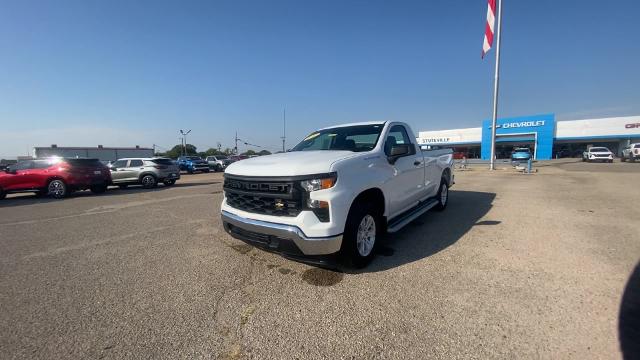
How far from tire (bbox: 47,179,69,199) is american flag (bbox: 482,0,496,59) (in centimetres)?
2247

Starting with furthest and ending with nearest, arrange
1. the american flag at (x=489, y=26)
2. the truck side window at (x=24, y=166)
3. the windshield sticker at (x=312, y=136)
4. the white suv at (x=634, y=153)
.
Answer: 1. the white suv at (x=634, y=153)
2. the american flag at (x=489, y=26)
3. the truck side window at (x=24, y=166)
4. the windshield sticker at (x=312, y=136)

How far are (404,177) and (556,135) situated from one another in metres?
55.8

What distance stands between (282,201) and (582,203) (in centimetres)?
800

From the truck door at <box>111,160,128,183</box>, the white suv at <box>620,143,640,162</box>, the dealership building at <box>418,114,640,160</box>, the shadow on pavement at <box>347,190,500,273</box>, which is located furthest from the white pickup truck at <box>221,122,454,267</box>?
the dealership building at <box>418,114,640,160</box>

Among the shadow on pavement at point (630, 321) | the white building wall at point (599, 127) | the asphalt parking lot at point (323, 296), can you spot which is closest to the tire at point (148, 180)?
the asphalt parking lot at point (323, 296)

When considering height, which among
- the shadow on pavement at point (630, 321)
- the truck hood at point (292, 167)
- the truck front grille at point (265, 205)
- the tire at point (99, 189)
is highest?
the truck hood at point (292, 167)

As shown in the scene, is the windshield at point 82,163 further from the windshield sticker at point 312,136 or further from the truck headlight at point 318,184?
the truck headlight at point 318,184

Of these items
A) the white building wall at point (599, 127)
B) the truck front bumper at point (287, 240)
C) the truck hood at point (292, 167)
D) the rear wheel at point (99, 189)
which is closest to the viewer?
the truck front bumper at point (287, 240)

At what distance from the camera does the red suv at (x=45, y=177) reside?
36.5 feet

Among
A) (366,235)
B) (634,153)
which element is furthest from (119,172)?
(634,153)

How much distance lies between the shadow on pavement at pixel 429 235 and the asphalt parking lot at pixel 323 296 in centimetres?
4

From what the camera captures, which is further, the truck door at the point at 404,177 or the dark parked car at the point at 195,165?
the dark parked car at the point at 195,165

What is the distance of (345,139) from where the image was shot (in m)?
4.55

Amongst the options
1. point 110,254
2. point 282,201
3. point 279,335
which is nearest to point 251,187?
point 282,201
